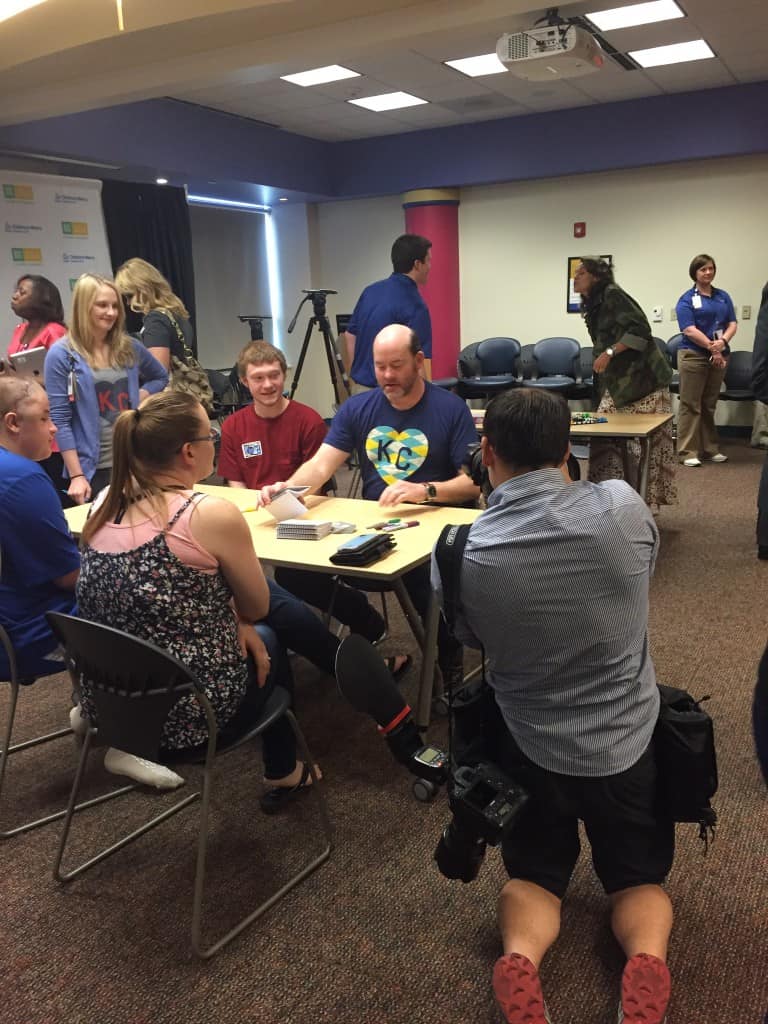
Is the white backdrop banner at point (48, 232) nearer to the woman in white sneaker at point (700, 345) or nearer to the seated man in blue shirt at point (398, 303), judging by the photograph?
the seated man in blue shirt at point (398, 303)

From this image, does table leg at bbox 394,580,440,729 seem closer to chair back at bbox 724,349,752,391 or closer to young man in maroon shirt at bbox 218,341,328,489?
young man in maroon shirt at bbox 218,341,328,489

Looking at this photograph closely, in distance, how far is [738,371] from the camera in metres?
7.12

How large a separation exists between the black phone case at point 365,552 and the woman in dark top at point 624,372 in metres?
2.33

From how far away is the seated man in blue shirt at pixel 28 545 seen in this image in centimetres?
203

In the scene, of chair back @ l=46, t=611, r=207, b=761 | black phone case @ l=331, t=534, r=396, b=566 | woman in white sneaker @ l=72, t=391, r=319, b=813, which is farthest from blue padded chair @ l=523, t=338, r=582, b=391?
chair back @ l=46, t=611, r=207, b=761

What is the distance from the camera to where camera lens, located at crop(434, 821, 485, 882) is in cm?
148

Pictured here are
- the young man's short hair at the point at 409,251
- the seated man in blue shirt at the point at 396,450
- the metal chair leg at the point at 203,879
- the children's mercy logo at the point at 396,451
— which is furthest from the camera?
the young man's short hair at the point at 409,251

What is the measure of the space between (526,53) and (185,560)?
416cm

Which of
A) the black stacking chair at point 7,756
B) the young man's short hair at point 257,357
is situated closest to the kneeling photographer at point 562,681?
the black stacking chair at point 7,756

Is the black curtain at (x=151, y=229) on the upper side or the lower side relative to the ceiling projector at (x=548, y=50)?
lower

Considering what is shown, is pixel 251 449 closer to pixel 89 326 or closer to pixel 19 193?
pixel 89 326

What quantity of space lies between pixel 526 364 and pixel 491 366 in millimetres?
370

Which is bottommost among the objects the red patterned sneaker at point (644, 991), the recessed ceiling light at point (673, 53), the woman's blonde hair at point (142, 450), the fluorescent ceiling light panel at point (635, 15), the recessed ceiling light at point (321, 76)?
the red patterned sneaker at point (644, 991)

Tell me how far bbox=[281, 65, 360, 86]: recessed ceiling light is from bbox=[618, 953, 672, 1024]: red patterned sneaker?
→ 18.6ft
